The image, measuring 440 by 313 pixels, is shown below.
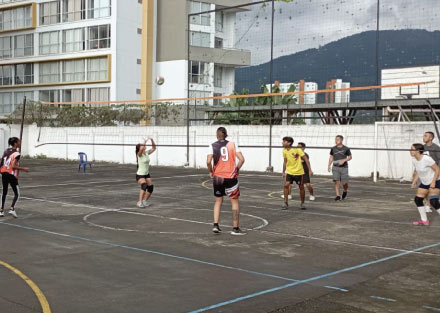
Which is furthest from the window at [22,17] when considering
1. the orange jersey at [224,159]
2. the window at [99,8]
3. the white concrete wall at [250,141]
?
the orange jersey at [224,159]

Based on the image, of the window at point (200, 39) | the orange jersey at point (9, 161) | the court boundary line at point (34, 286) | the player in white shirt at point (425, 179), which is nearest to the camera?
the court boundary line at point (34, 286)

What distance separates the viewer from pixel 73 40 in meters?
51.3

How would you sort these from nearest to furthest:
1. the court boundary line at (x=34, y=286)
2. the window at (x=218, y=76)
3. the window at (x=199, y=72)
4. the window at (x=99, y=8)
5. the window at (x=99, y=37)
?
1. the court boundary line at (x=34, y=286)
2. the window at (x=99, y=8)
3. the window at (x=99, y=37)
4. the window at (x=199, y=72)
5. the window at (x=218, y=76)

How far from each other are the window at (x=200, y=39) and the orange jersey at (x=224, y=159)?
139 ft

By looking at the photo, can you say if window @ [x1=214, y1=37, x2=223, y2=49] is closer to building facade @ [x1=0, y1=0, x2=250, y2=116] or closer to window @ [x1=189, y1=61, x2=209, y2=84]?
building facade @ [x1=0, y1=0, x2=250, y2=116]

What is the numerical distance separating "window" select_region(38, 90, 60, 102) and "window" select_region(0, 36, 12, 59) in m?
6.00

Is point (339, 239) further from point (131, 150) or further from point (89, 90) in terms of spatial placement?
point (89, 90)

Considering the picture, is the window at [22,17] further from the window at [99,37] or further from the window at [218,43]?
the window at [218,43]

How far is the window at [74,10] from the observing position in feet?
167

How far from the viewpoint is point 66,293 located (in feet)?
21.9

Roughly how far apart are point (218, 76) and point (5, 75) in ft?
67.8

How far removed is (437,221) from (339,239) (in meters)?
3.24

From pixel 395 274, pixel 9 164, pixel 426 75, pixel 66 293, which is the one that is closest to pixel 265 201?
pixel 9 164

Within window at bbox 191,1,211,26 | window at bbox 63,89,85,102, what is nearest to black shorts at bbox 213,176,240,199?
window at bbox 63,89,85,102
